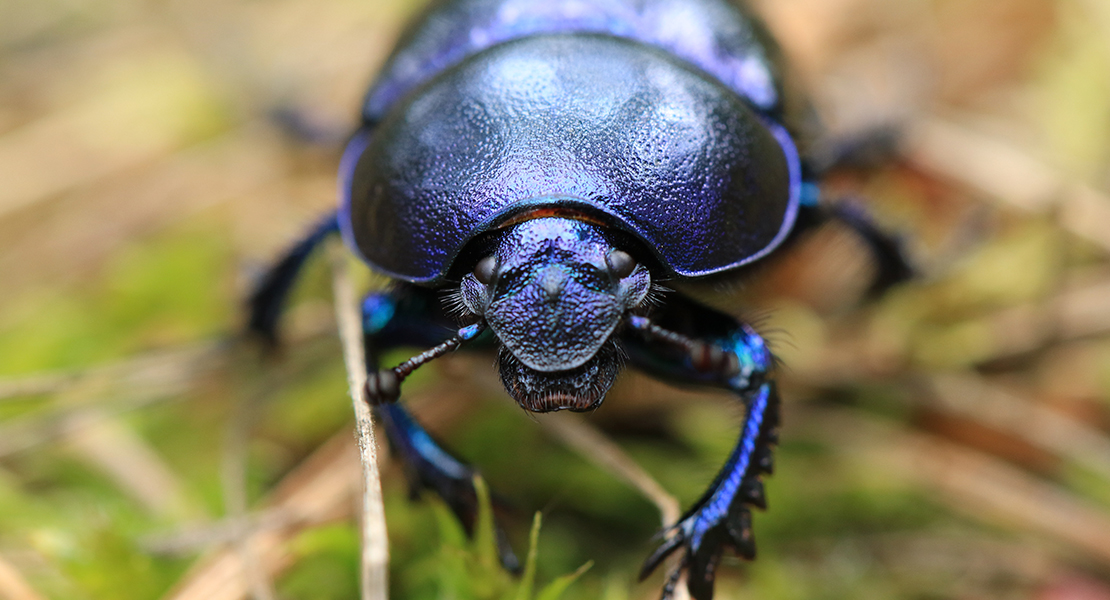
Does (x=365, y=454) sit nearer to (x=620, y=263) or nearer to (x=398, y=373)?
(x=398, y=373)

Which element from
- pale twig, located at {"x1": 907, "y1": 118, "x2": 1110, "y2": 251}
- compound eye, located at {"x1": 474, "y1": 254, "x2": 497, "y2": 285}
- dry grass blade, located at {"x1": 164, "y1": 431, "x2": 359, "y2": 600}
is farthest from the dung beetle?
pale twig, located at {"x1": 907, "y1": 118, "x2": 1110, "y2": 251}

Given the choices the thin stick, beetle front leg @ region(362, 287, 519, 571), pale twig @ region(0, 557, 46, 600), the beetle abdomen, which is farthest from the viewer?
pale twig @ region(0, 557, 46, 600)

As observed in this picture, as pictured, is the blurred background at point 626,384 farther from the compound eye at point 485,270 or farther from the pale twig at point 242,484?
the compound eye at point 485,270

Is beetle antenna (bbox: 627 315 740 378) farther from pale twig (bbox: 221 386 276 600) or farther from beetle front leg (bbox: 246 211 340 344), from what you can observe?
beetle front leg (bbox: 246 211 340 344)

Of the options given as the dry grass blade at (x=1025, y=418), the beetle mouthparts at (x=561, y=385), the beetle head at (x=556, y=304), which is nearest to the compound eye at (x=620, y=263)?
the beetle head at (x=556, y=304)

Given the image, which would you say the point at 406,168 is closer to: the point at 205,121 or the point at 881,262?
the point at 881,262

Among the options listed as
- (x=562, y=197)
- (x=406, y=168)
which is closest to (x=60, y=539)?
(x=406, y=168)
